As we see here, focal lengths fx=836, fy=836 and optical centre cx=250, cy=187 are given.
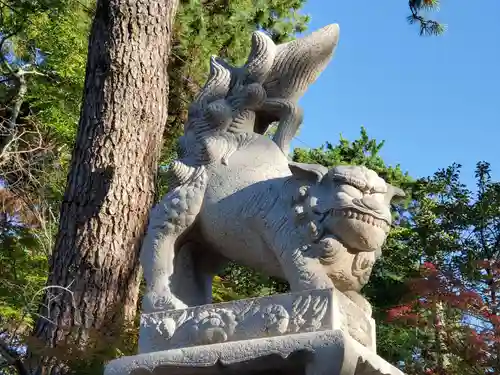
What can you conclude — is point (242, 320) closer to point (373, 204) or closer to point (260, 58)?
point (373, 204)

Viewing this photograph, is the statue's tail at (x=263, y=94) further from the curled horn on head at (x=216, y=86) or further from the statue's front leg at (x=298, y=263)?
the statue's front leg at (x=298, y=263)

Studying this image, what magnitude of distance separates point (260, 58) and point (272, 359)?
1.30 metres

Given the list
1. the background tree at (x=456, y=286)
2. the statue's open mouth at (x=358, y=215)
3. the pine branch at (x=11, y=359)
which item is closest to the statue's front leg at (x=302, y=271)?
the statue's open mouth at (x=358, y=215)

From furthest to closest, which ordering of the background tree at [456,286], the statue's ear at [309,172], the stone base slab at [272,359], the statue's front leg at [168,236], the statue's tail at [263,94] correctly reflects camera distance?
the background tree at [456,286] → the statue's tail at [263,94] → the statue's front leg at [168,236] → the statue's ear at [309,172] → the stone base slab at [272,359]

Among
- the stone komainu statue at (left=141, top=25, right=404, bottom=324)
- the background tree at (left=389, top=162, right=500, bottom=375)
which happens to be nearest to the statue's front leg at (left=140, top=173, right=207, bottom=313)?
the stone komainu statue at (left=141, top=25, right=404, bottom=324)

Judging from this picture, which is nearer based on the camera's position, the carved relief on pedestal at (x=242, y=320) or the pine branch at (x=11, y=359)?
the carved relief on pedestal at (x=242, y=320)

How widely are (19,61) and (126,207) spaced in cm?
722

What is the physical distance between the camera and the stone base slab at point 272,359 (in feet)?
8.52

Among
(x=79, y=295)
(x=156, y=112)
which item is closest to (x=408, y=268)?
(x=156, y=112)

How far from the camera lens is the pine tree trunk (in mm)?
4781

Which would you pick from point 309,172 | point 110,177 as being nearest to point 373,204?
point 309,172

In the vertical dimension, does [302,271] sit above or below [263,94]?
below

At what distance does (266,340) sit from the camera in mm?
2711

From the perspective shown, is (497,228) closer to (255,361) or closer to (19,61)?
(255,361)
